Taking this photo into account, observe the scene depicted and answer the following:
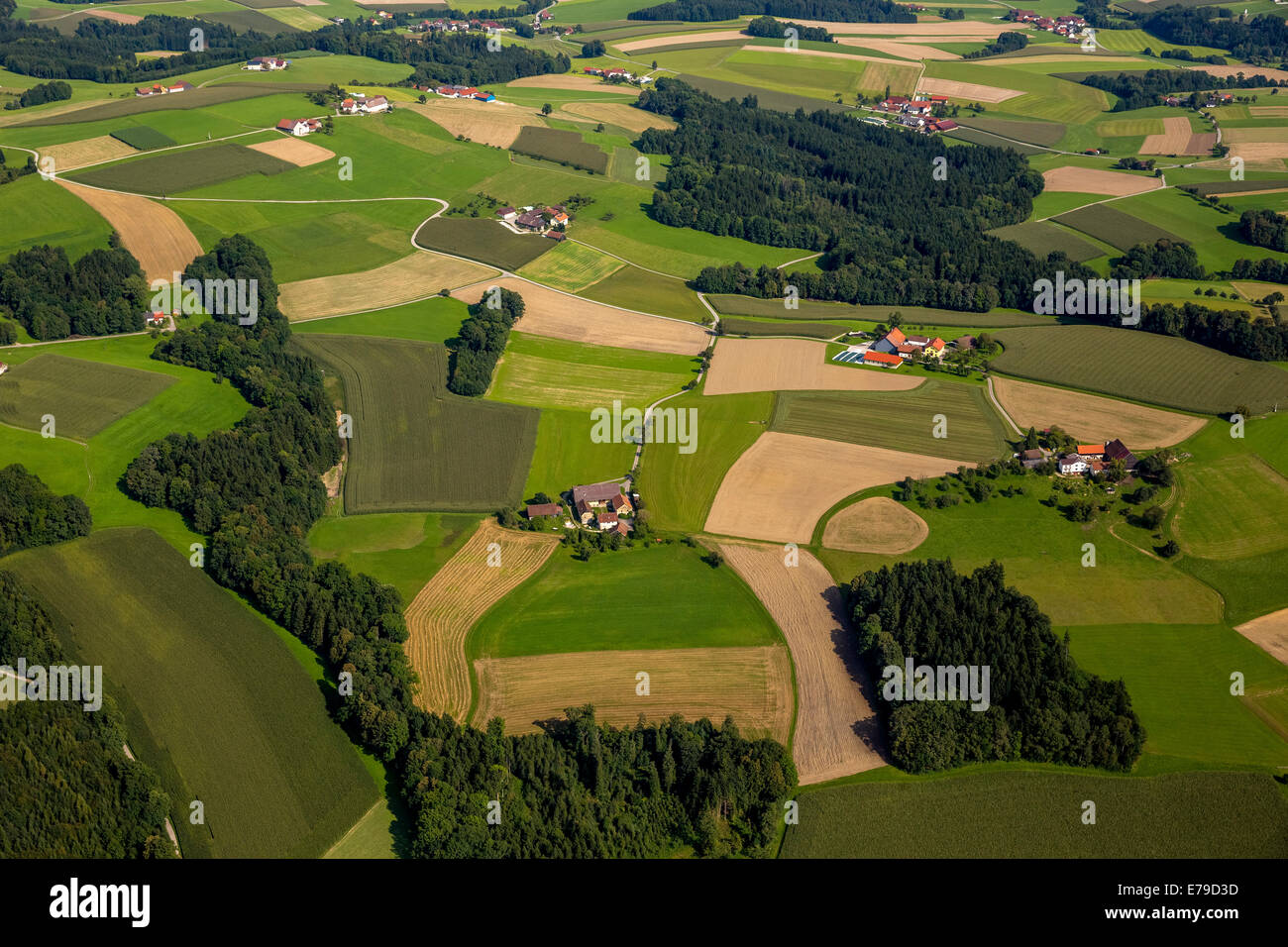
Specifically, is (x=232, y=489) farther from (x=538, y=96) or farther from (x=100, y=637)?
(x=538, y=96)

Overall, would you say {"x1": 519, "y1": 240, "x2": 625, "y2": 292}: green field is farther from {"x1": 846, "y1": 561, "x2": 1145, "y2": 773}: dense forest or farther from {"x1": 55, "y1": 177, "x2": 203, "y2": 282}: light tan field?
{"x1": 846, "y1": 561, "x2": 1145, "y2": 773}: dense forest

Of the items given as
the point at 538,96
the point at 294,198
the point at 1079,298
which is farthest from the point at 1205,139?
the point at 294,198

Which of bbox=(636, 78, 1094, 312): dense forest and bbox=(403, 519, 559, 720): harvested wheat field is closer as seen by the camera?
bbox=(403, 519, 559, 720): harvested wheat field

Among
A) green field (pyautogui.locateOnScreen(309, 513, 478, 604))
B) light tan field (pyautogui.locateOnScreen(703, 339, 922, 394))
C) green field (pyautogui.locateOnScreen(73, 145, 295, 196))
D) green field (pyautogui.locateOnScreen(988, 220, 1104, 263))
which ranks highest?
green field (pyautogui.locateOnScreen(73, 145, 295, 196))

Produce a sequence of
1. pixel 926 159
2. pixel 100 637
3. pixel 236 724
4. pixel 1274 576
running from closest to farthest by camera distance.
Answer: pixel 236 724
pixel 100 637
pixel 1274 576
pixel 926 159

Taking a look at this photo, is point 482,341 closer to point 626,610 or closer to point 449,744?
point 626,610

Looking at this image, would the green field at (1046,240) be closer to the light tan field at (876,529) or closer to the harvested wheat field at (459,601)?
the light tan field at (876,529)

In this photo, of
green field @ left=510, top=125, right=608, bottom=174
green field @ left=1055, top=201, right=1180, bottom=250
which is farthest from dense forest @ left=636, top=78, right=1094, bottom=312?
green field @ left=510, top=125, right=608, bottom=174

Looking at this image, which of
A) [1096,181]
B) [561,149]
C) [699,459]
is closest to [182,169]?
[561,149]
